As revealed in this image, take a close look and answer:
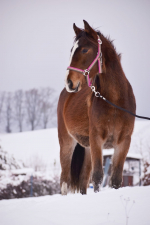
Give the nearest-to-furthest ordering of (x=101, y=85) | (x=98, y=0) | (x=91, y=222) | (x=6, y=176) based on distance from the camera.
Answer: (x=91, y=222) < (x=101, y=85) < (x=6, y=176) < (x=98, y=0)

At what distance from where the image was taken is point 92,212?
3.09 m

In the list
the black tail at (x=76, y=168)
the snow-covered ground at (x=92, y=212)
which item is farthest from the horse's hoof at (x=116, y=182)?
the black tail at (x=76, y=168)

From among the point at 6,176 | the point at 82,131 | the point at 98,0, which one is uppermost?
the point at 98,0

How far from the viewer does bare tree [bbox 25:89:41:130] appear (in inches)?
1199

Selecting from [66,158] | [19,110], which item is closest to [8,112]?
[19,110]

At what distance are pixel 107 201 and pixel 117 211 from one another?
1.21 ft

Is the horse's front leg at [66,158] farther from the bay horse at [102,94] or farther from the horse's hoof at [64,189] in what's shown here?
the bay horse at [102,94]

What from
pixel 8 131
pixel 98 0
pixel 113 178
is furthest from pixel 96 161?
pixel 98 0

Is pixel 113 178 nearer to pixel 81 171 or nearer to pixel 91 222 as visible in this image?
pixel 91 222

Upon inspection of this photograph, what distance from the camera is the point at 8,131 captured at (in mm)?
30312

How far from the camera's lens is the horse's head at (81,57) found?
3.95 meters

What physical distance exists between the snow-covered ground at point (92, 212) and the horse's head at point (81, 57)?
1.58m

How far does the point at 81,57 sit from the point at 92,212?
2.20 m

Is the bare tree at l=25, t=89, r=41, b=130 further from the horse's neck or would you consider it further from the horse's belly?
the horse's neck
